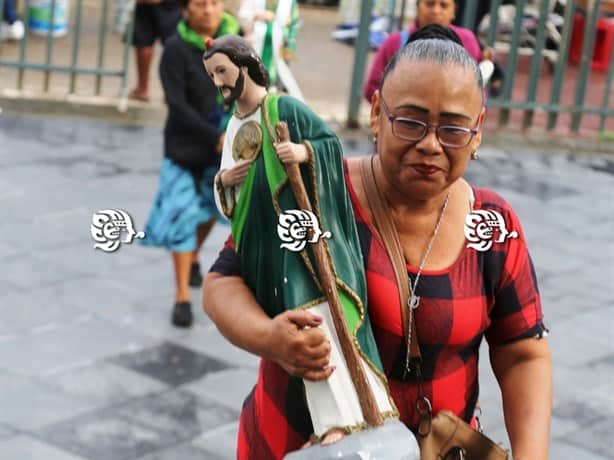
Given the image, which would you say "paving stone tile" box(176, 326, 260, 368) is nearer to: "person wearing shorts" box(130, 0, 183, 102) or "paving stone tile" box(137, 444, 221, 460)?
"paving stone tile" box(137, 444, 221, 460)

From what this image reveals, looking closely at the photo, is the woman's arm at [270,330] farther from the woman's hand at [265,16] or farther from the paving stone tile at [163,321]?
the woman's hand at [265,16]

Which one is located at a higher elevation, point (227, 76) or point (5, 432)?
point (227, 76)

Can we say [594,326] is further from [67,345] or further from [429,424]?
[429,424]

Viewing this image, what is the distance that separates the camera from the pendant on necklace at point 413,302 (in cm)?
233

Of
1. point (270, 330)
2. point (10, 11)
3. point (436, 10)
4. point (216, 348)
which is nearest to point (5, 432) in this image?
point (216, 348)

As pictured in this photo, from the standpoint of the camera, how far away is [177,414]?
17.0 ft

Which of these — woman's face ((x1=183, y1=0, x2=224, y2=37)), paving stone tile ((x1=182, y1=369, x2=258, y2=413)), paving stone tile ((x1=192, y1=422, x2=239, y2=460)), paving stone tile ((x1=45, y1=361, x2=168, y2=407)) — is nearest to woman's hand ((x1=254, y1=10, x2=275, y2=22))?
woman's face ((x1=183, y1=0, x2=224, y2=37))

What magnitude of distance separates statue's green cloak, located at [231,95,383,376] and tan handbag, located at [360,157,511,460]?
0.15m

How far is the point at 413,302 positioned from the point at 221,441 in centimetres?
275

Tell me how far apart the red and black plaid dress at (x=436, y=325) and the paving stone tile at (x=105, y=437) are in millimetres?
2333

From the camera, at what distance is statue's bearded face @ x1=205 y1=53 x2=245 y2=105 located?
6.90ft

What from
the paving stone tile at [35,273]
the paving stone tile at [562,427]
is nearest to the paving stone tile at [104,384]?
the paving stone tile at [35,273]

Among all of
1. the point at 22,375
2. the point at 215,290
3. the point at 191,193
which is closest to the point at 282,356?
the point at 215,290

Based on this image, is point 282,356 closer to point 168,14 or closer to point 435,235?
point 435,235
